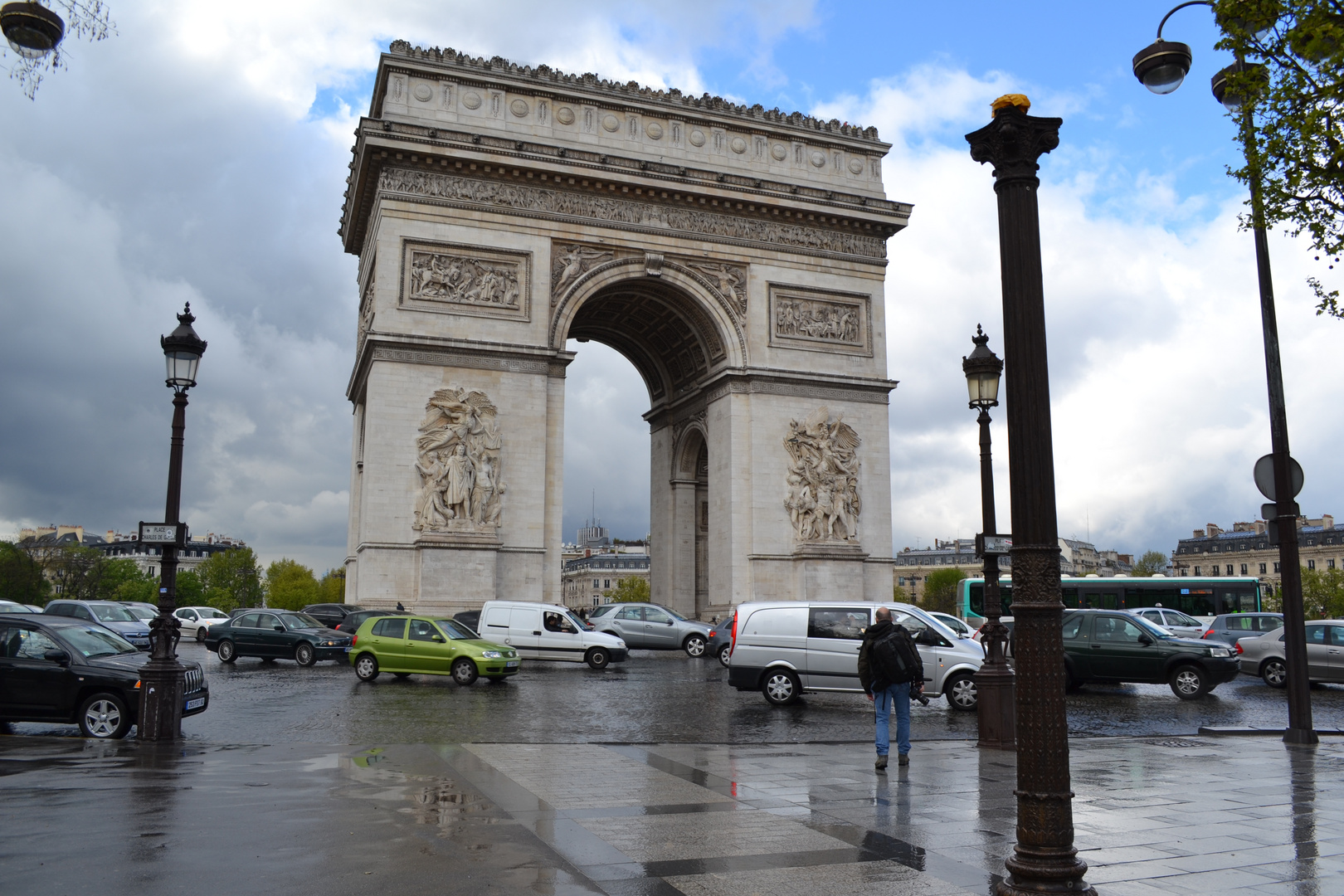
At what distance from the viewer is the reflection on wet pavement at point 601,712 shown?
12.5 m

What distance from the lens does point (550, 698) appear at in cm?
1659

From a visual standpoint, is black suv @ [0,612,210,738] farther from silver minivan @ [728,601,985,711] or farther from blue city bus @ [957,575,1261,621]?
blue city bus @ [957,575,1261,621]

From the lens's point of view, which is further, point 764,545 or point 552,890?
point 764,545

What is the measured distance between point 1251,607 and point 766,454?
61.2ft

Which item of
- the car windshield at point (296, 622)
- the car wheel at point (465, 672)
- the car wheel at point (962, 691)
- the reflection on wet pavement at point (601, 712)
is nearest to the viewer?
the reflection on wet pavement at point (601, 712)

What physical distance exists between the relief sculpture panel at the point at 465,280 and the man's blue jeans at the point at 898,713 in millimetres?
21620

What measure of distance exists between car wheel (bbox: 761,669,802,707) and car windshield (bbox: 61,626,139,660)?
882 centimetres

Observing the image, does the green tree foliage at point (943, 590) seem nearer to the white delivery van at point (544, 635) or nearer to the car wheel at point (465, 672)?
the white delivery van at point (544, 635)

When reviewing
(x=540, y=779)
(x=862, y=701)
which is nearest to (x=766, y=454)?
(x=862, y=701)

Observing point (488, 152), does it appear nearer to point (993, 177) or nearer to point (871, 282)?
point (871, 282)

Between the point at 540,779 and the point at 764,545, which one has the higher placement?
the point at 764,545

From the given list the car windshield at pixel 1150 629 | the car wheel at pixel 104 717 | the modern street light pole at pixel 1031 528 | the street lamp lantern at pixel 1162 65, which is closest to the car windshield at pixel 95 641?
the car wheel at pixel 104 717

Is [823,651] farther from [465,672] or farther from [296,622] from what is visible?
[296,622]

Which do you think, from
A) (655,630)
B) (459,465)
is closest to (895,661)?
(655,630)
